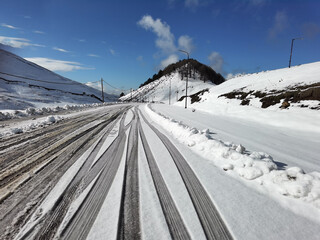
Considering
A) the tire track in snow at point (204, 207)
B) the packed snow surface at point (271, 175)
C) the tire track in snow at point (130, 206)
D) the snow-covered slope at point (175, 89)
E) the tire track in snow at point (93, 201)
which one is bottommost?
the tire track in snow at point (93, 201)

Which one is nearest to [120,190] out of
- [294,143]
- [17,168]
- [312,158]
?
[17,168]

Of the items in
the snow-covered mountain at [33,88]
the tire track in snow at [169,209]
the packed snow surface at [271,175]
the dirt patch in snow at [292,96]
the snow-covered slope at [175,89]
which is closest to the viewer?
A: the tire track in snow at [169,209]

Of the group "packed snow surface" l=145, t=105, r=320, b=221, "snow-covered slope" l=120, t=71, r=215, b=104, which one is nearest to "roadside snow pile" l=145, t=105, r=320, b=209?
"packed snow surface" l=145, t=105, r=320, b=221

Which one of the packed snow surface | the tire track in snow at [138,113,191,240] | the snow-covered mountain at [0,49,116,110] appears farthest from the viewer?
the snow-covered mountain at [0,49,116,110]

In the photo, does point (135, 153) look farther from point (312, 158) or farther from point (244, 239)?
point (312, 158)

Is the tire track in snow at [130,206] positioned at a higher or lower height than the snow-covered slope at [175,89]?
lower

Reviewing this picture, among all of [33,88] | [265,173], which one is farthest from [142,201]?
[33,88]

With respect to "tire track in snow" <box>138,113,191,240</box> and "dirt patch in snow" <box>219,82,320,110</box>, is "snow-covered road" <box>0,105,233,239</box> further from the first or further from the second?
"dirt patch in snow" <box>219,82,320,110</box>

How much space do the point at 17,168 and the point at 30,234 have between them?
2737mm

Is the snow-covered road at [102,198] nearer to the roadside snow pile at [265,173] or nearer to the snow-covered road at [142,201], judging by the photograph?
the snow-covered road at [142,201]

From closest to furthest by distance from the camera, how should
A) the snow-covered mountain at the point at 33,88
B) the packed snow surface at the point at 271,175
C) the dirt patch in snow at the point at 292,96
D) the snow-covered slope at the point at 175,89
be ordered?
the packed snow surface at the point at 271,175
the dirt patch in snow at the point at 292,96
the snow-covered mountain at the point at 33,88
the snow-covered slope at the point at 175,89

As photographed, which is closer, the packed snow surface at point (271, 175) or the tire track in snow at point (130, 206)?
the tire track in snow at point (130, 206)

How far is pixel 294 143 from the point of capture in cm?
609

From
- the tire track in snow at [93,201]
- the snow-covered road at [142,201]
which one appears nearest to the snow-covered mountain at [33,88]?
the snow-covered road at [142,201]
